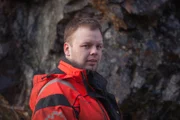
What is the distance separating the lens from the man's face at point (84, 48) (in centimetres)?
260

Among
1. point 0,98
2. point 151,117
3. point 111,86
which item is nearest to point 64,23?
point 111,86

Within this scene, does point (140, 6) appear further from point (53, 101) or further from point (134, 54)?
point (53, 101)

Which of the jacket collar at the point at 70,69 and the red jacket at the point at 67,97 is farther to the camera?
the jacket collar at the point at 70,69

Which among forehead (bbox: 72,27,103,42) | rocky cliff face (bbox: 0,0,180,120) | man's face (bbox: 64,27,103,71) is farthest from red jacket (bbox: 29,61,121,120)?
rocky cliff face (bbox: 0,0,180,120)

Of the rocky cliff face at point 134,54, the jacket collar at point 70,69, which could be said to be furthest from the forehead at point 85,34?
the rocky cliff face at point 134,54

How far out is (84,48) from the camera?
8.62 feet

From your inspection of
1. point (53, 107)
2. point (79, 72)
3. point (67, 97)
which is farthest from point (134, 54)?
point (53, 107)

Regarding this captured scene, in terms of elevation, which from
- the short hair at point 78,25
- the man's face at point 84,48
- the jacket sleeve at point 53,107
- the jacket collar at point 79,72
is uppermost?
the short hair at point 78,25

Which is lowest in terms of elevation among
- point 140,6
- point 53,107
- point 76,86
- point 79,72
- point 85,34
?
point 53,107

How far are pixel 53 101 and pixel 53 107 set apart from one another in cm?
Result: 5

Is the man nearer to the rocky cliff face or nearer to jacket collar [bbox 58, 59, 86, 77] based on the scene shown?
jacket collar [bbox 58, 59, 86, 77]

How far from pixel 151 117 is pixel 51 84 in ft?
12.3

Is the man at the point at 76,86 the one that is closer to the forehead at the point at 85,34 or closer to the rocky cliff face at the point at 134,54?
the forehead at the point at 85,34

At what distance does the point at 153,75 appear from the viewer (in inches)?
217
